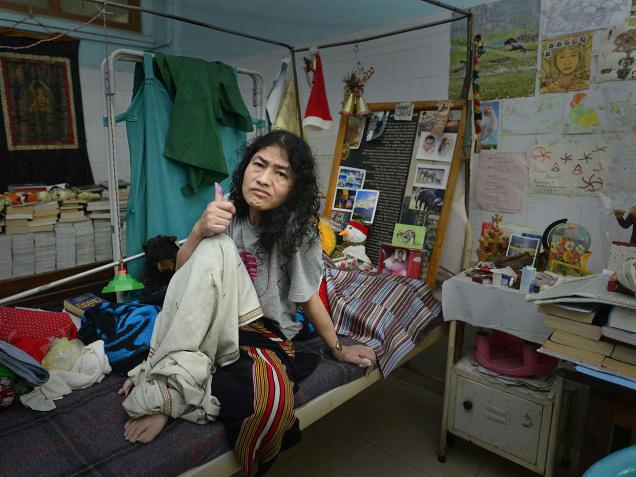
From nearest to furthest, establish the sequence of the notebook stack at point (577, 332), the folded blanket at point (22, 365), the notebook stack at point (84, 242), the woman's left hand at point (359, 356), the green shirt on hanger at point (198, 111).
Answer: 1. the folded blanket at point (22, 365)
2. the notebook stack at point (577, 332)
3. the woman's left hand at point (359, 356)
4. the green shirt on hanger at point (198, 111)
5. the notebook stack at point (84, 242)

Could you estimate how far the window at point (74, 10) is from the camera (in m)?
3.55

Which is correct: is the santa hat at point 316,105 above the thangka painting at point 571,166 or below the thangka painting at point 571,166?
above

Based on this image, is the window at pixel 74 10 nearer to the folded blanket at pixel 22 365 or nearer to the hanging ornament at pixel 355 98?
the hanging ornament at pixel 355 98

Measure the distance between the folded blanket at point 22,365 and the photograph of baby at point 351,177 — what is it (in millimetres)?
1780

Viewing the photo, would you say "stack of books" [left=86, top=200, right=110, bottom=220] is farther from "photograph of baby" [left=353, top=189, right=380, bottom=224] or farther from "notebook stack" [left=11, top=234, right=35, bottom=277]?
"photograph of baby" [left=353, top=189, right=380, bottom=224]

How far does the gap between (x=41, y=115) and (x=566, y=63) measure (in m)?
3.62

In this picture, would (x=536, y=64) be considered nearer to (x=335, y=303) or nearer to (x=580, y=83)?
(x=580, y=83)

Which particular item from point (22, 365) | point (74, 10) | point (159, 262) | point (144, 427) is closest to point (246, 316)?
point (144, 427)

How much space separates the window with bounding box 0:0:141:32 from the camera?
3.55 m

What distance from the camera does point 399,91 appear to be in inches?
107

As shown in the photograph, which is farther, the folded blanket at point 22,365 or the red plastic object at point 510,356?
the red plastic object at point 510,356

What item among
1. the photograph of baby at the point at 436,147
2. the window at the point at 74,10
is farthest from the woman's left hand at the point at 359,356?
the window at the point at 74,10

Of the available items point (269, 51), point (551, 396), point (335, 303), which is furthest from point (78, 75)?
point (551, 396)

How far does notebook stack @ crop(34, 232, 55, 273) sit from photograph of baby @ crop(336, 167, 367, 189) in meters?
2.24
